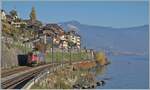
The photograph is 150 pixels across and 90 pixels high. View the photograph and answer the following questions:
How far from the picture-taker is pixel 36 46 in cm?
6744

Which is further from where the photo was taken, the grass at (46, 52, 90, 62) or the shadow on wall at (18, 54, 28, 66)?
the grass at (46, 52, 90, 62)

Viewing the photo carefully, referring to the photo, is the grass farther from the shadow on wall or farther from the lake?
the shadow on wall

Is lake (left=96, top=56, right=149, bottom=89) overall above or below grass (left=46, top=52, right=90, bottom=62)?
below

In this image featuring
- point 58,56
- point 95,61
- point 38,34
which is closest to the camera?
point 58,56

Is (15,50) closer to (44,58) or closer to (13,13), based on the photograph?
(44,58)

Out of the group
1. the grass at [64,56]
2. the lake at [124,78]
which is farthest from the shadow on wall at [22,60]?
the grass at [64,56]

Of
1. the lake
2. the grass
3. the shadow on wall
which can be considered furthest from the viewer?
the grass

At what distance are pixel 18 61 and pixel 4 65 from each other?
26.3 feet

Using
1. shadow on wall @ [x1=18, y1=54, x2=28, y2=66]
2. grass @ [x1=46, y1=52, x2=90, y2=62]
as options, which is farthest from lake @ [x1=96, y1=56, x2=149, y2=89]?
shadow on wall @ [x1=18, y1=54, x2=28, y2=66]

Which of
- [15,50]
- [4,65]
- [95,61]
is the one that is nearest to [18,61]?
[15,50]

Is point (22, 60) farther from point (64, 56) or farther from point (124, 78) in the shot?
point (64, 56)

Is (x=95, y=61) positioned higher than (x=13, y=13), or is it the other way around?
(x=13, y=13)

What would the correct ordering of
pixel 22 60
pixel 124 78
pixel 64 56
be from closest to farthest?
pixel 22 60 → pixel 124 78 → pixel 64 56

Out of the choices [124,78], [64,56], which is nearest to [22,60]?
[124,78]
